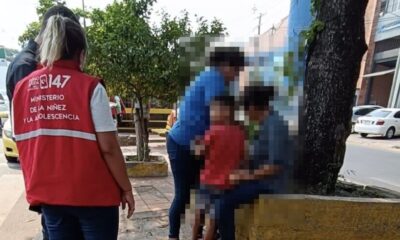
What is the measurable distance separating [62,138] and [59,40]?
474 mm

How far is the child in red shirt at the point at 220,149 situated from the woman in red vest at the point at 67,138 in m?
0.68

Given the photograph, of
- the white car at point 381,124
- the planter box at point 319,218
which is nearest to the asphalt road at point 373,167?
the white car at point 381,124

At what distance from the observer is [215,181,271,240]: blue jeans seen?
94.0 inches

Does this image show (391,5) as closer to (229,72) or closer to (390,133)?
(390,133)

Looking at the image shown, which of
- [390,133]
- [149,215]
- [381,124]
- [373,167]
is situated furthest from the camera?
[390,133]

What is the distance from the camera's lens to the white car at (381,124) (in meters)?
16.7

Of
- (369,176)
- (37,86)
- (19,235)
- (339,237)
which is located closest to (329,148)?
(339,237)

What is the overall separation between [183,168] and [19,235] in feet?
6.86

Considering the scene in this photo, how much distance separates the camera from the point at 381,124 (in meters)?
16.6

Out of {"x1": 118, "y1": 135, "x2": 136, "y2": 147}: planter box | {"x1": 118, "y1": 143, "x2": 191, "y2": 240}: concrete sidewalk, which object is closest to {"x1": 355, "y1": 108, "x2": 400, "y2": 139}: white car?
{"x1": 118, "y1": 135, "x2": 136, "y2": 147}: planter box

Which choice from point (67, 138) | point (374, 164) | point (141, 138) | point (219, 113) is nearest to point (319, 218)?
point (219, 113)

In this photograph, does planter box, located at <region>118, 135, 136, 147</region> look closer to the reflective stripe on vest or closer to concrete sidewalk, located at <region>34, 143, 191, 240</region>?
concrete sidewalk, located at <region>34, 143, 191, 240</region>

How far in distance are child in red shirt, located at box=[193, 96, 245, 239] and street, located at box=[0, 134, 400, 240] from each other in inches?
48.4

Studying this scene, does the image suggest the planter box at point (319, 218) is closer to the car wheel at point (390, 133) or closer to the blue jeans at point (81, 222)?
the blue jeans at point (81, 222)
